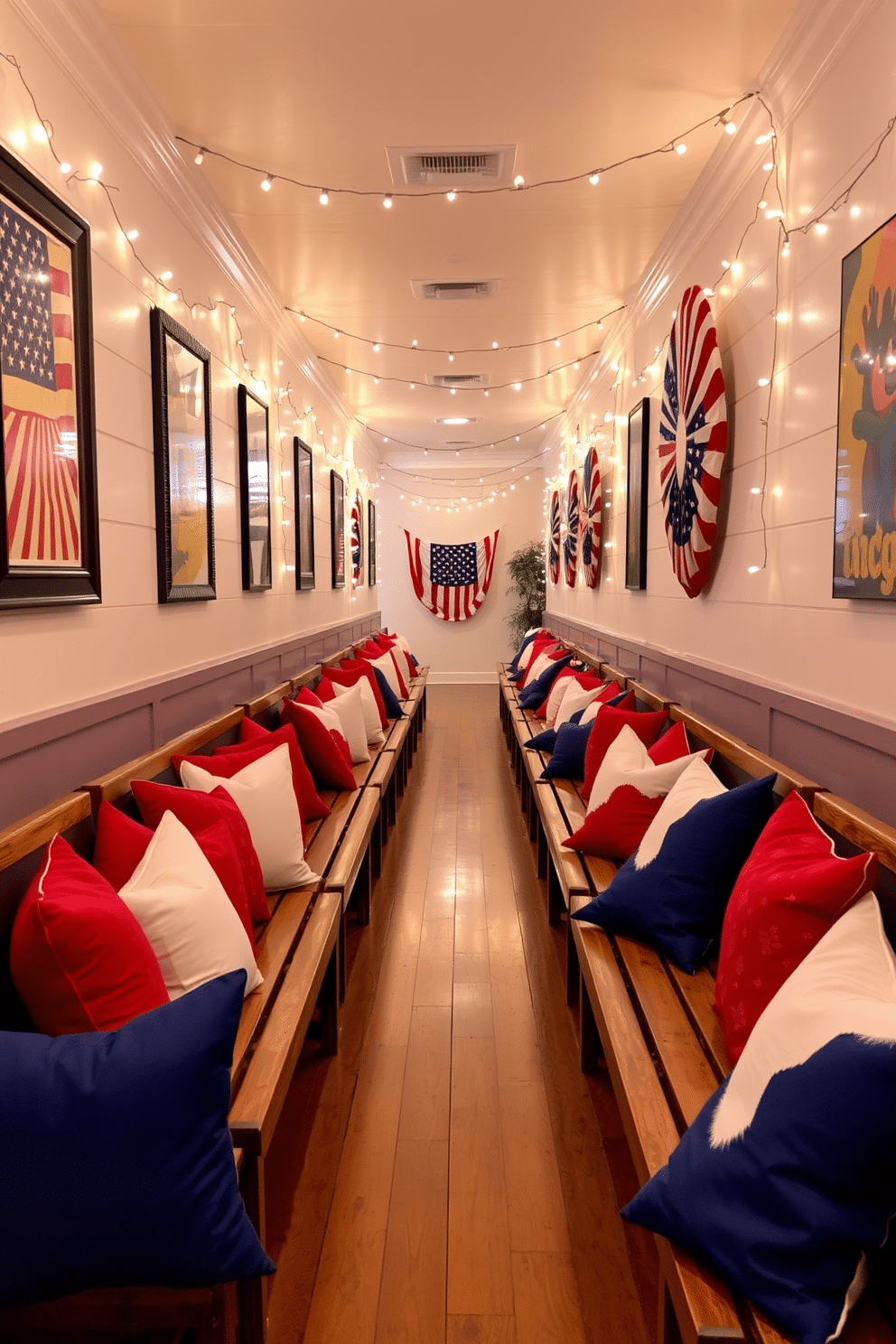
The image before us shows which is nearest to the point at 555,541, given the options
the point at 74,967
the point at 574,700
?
the point at 574,700

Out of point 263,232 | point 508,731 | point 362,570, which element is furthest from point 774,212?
point 362,570

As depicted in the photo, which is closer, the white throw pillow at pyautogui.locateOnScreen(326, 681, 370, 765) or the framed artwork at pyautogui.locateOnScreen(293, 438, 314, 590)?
the white throw pillow at pyautogui.locateOnScreen(326, 681, 370, 765)

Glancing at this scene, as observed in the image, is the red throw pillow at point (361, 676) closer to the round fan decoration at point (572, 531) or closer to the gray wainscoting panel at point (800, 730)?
the gray wainscoting panel at point (800, 730)

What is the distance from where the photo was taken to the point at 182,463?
3207mm

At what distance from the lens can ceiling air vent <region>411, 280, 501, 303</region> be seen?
4.74 meters

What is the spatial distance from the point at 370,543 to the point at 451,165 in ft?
22.5

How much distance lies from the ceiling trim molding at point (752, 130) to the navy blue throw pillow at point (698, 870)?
1.77 metres

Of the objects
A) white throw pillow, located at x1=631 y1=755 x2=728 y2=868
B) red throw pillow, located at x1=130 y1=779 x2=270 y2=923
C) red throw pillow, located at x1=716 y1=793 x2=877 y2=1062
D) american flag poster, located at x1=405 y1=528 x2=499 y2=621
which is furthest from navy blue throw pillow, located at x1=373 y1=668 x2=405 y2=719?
american flag poster, located at x1=405 y1=528 x2=499 y2=621

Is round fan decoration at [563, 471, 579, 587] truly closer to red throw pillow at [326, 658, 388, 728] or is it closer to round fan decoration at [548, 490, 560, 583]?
round fan decoration at [548, 490, 560, 583]

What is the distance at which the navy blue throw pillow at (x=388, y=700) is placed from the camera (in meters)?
5.87

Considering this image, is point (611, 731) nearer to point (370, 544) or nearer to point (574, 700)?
point (574, 700)

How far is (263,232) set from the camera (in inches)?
159

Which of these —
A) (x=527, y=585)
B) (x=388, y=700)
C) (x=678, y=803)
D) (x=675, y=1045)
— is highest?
(x=527, y=585)

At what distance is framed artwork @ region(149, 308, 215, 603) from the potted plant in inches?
306
